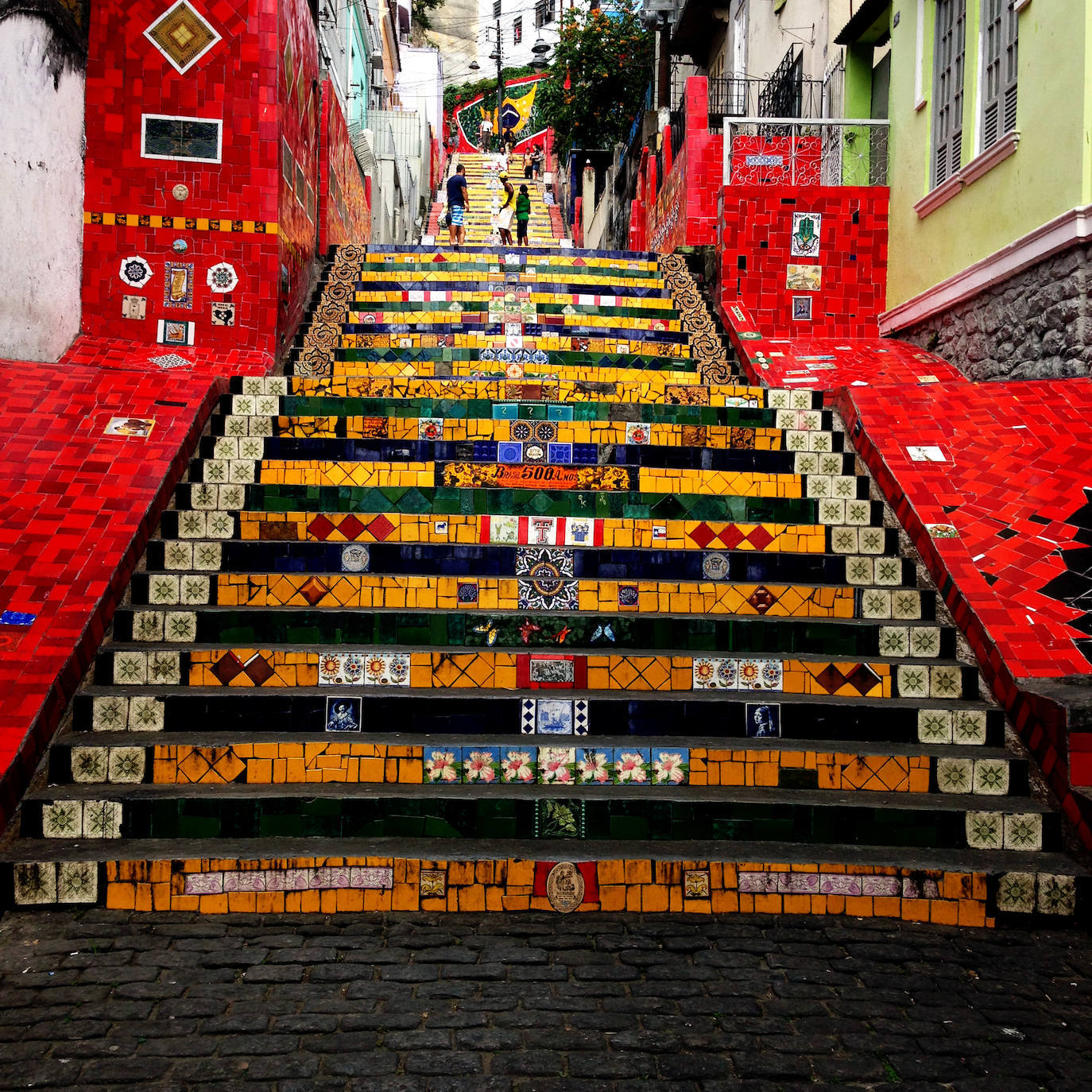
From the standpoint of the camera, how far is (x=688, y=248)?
34.3ft

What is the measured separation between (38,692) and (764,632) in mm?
2984

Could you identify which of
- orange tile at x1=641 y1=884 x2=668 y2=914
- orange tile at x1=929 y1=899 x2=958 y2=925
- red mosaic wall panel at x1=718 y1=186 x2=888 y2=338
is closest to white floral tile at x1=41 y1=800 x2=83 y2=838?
orange tile at x1=641 y1=884 x2=668 y2=914

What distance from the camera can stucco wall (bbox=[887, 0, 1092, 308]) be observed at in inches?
241

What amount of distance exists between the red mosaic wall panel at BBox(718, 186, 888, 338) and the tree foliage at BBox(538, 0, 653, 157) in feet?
41.6

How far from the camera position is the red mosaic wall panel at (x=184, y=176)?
7219 millimetres

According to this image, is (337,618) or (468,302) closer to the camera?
(337,618)

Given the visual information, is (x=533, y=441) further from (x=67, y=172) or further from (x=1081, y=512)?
(x=67, y=172)

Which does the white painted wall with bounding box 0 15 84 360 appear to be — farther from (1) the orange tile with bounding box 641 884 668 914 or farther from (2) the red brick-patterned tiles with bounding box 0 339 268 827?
(1) the orange tile with bounding box 641 884 668 914

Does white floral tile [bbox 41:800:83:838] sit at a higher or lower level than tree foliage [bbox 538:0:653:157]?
lower

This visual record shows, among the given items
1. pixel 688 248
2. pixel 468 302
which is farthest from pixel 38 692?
pixel 688 248

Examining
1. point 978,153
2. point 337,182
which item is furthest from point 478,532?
point 337,182

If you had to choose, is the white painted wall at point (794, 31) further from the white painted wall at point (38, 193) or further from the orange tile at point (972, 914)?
the orange tile at point (972, 914)

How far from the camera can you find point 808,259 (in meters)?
9.09

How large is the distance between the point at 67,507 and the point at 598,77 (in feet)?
60.7
